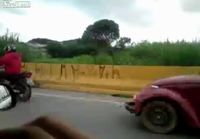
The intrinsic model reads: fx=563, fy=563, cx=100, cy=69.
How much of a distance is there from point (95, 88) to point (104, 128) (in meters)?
7.06

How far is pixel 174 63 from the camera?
66.1 ft

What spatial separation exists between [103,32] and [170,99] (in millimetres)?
27791

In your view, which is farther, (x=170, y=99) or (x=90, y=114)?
(x=90, y=114)

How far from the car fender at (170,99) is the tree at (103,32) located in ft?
78.8

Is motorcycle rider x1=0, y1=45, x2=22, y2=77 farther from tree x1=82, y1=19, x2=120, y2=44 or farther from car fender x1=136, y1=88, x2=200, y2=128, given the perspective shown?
tree x1=82, y1=19, x2=120, y2=44

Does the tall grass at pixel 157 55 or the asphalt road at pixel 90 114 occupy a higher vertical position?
the tall grass at pixel 157 55

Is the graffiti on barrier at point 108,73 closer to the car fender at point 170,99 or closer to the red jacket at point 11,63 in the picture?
the red jacket at point 11,63

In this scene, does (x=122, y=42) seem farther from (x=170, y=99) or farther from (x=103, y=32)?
(x=170, y=99)

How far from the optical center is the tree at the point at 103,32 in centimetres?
3491

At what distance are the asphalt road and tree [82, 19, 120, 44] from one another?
18.2 meters

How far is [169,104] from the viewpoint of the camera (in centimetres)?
957

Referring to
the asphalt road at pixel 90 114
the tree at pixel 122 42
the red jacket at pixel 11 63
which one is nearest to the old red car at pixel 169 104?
the asphalt road at pixel 90 114

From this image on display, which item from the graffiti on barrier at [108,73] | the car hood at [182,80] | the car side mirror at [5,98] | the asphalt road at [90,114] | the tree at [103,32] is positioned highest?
the tree at [103,32]

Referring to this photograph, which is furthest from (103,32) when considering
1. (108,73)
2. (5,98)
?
(5,98)
